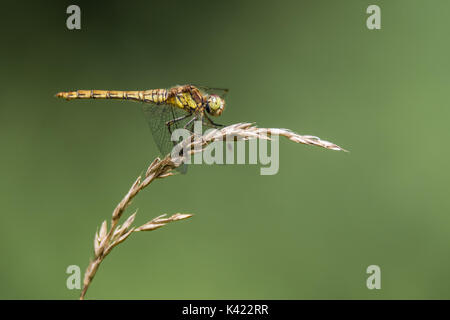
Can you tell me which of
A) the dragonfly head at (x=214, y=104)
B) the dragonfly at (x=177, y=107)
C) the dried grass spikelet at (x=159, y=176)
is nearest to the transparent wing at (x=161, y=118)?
the dragonfly at (x=177, y=107)

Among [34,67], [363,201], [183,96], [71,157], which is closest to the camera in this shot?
[183,96]

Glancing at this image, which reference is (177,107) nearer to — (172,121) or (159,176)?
(172,121)

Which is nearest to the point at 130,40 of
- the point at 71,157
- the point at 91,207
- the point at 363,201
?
the point at 71,157

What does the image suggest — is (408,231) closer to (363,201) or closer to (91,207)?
(363,201)

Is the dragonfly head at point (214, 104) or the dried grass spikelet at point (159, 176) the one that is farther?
the dragonfly head at point (214, 104)

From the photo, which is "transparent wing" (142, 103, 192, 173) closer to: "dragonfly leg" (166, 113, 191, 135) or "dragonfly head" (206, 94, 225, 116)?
"dragonfly leg" (166, 113, 191, 135)

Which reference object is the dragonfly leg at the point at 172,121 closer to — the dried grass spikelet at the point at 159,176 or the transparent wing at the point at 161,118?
the transparent wing at the point at 161,118

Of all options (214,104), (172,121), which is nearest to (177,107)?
(172,121)
